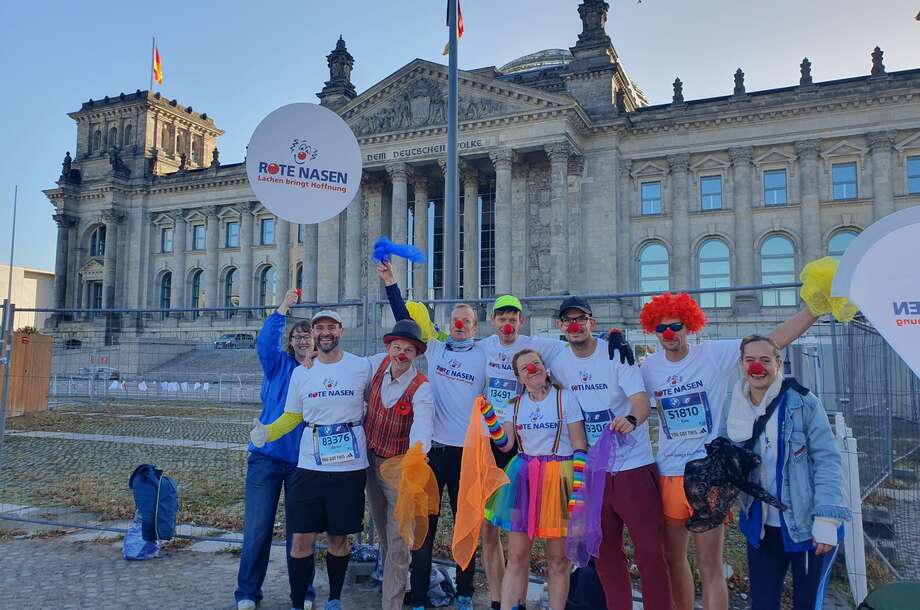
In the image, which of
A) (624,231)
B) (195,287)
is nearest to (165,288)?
(195,287)

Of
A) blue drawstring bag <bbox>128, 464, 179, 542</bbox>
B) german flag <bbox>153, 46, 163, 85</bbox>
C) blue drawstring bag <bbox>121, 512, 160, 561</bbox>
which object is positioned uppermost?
german flag <bbox>153, 46, 163, 85</bbox>

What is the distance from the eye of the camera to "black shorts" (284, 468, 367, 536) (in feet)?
15.8

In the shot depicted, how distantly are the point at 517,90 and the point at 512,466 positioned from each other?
32.7 meters

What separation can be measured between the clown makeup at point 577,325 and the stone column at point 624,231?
102ft

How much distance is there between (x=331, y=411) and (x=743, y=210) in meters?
33.3

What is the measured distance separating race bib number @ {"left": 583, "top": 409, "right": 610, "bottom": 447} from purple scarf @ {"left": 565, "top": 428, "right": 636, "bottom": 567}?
0.10 m

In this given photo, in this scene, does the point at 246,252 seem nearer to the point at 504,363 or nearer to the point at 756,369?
the point at 504,363

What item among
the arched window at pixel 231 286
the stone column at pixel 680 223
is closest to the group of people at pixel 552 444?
the stone column at pixel 680 223

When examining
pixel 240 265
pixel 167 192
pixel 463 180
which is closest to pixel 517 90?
pixel 463 180

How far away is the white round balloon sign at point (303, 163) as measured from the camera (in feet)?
20.7

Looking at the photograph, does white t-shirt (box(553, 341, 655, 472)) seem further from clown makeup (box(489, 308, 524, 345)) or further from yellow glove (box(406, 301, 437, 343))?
yellow glove (box(406, 301, 437, 343))

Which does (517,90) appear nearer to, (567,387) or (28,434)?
(28,434)

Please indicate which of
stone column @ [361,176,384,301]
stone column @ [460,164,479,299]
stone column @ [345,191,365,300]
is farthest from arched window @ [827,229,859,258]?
stone column @ [345,191,365,300]

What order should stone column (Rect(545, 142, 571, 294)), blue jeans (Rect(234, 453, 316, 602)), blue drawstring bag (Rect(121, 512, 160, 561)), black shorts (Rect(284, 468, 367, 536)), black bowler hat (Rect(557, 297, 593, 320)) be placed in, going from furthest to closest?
1. stone column (Rect(545, 142, 571, 294))
2. blue drawstring bag (Rect(121, 512, 160, 561))
3. blue jeans (Rect(234, 453, 316, 602))
4. black shorts (Rect(284, 468, 367, 536))
5. black bowler hat (Rect(557, 297, 593, 320))
